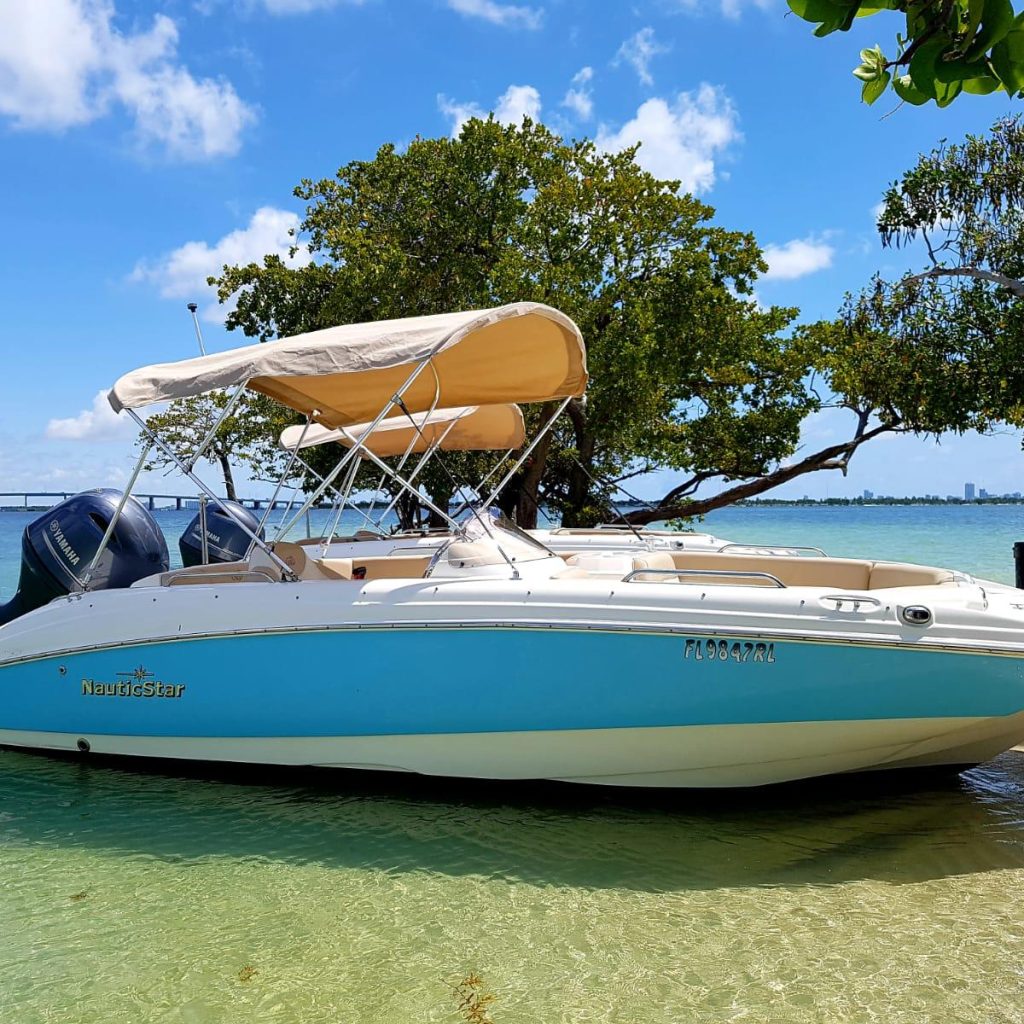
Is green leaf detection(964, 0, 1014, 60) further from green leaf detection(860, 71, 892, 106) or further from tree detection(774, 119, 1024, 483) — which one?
tree detection(774, 119, 1024, 483)

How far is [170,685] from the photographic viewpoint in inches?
222

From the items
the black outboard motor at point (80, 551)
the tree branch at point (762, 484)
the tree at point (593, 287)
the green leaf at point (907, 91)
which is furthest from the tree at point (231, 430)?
the green leaf at point (907, 91)

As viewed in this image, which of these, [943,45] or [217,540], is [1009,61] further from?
[217,540]

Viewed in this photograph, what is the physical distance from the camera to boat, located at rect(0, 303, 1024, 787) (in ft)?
14.9

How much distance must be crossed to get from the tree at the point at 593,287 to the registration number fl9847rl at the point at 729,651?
9.90 meters

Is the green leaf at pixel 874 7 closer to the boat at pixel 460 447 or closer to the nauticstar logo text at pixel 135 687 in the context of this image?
the nauticstar logo text at pixel 135 687

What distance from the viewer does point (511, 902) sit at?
158 inches

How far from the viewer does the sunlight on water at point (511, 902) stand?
3.28 m

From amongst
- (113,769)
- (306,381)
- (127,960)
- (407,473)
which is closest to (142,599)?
(113,769)

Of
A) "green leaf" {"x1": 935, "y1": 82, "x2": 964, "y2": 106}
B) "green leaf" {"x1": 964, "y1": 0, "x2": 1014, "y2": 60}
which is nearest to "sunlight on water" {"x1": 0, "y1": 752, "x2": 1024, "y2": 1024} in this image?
"green leaf" {"x1": 935, "y1": 82, "x2": 964, "y2": 106}

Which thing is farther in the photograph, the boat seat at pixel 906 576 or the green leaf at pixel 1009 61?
the boat seat at pixel 906 576

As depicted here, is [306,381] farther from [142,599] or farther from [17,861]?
[17,861]

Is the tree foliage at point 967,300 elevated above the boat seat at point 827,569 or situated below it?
above

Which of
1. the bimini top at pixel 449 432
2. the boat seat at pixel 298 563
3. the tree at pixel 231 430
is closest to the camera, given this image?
the boat seat at pixel 298 563
